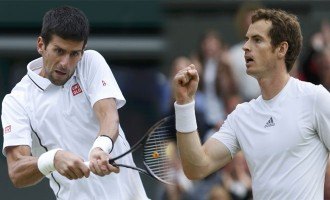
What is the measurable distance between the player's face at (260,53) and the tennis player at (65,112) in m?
0.81

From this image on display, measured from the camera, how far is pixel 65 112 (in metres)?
7.07

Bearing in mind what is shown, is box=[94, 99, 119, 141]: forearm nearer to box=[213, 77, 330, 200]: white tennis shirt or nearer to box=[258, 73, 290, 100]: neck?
box=[213, 77, 330, 200]: white tennis shirt

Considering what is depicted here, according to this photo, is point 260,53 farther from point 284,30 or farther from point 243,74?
point 243,74

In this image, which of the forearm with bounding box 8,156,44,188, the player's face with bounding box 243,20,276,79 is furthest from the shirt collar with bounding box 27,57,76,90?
the player's face with bounding box 243,20,276,79

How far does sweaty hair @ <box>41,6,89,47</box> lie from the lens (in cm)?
692

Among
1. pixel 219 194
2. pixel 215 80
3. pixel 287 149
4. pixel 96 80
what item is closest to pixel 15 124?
pixel 96 80

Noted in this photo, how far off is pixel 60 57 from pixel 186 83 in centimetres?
78

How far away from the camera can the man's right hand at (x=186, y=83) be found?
6562 mm

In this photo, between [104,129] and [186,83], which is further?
[104,129]

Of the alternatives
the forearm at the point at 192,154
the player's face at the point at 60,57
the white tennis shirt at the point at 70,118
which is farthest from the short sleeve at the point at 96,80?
the forearm at the point at 192,154

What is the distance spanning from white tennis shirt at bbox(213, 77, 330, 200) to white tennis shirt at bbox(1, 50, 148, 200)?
0.82m

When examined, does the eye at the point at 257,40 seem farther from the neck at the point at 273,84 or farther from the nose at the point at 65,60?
the nose at the point at 65,60

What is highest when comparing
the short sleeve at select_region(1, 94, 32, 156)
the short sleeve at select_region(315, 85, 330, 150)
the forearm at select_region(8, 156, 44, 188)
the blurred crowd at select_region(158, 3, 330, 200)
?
→ the short sleeve at select_region(315, 85, 330, 150)

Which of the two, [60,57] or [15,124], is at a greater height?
[60,57]
